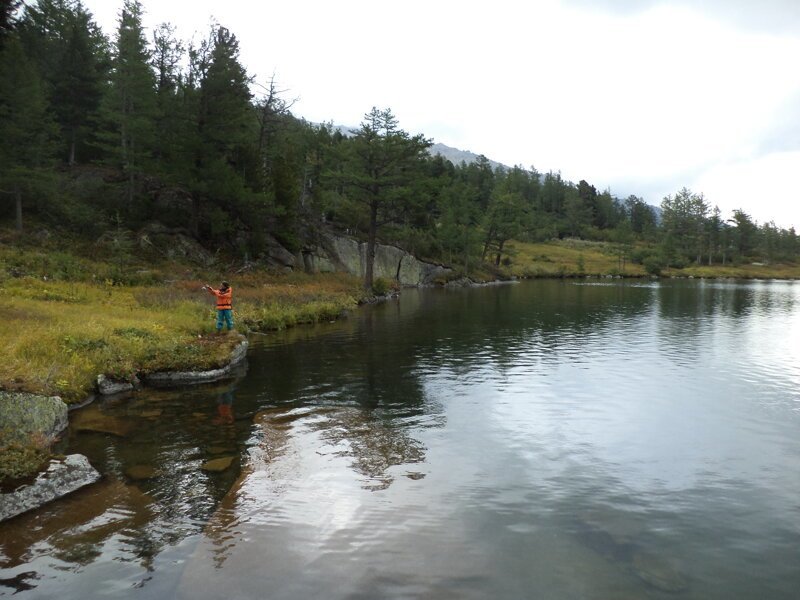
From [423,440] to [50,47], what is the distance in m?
72.7

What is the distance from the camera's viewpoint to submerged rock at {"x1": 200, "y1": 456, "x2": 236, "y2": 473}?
1095 cm

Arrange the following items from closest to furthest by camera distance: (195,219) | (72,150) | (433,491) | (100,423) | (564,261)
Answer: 1. (433,491)
2. (100,423)
3. (195,219)
4. (72,150)
5. (564,261)

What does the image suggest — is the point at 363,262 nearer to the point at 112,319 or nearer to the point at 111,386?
the point at 112,319

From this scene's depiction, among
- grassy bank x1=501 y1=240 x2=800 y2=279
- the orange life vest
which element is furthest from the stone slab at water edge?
grassy bank x1=501 y1=240 x2=800 y2=279

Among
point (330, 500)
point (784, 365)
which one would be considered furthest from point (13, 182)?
point (784, 365)

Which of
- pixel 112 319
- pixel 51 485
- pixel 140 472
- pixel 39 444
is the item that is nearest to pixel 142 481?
pixel 140 472

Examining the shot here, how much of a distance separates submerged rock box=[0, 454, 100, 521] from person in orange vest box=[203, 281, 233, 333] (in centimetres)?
1301

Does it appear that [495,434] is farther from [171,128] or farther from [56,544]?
[171,128]

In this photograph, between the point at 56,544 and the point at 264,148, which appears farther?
the point at 264,148

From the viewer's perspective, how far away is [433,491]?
33.4 ft

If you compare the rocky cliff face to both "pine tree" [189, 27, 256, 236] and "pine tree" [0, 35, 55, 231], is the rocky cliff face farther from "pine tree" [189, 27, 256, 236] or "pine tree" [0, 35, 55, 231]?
"pine tree" [0, 35, 55, 231]

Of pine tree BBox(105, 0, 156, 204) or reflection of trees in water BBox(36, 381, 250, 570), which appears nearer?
reflection of trees in water BBox(36, 381, 250, 570)

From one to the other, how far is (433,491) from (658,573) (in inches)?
161

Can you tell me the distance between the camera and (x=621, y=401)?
55.8 ft
